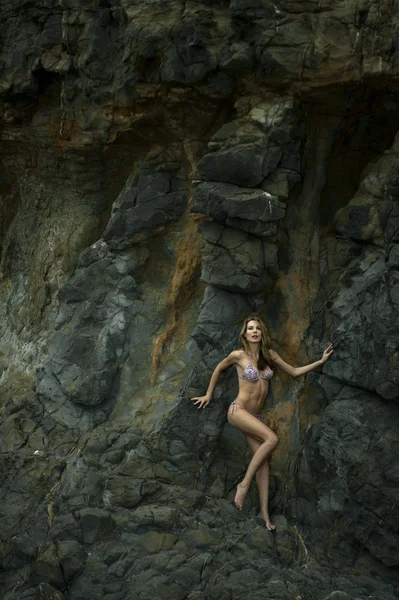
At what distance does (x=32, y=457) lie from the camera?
29.5ft

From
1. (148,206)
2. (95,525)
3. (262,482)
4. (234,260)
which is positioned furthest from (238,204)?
(95,525)

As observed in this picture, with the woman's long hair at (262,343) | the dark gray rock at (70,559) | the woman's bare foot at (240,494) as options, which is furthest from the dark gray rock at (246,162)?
the dark gray rock at (70,559)

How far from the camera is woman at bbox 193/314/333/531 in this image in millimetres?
7852

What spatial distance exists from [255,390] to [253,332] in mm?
663

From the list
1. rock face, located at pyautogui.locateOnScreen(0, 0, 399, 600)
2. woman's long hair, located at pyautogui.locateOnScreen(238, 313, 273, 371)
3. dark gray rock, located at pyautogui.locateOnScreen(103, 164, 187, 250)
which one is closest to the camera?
rock face, located at pyautogui.locateOnScreen(0, 0, 399, 600)

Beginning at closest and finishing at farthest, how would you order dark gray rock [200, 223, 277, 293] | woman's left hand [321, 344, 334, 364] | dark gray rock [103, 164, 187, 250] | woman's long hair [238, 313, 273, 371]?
1. woman's left hand [321, 344, 334, 364]
2. woman's long hair [238, 313, 273, 371]
3. dark gray rock [200, 223, 277, 293]
4. dark gray rock [103, 164, 187, 250]

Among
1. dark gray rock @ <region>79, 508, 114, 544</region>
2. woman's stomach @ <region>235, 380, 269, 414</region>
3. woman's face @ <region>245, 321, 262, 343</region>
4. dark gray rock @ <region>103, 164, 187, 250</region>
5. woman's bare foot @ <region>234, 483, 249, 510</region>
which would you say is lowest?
woman's bare foot @ <region>234, 483, 249, 510</region>

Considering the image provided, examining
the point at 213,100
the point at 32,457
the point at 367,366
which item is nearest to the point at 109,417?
the point at 32,457

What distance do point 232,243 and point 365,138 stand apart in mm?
2027

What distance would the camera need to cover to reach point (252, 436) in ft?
26.3

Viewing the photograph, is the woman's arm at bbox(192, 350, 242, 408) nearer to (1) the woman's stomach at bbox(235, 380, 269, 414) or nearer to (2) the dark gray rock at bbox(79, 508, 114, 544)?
(1) the woman's stomach at bbox(235, 380, 269, 414)

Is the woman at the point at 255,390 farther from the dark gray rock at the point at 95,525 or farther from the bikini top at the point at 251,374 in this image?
the dark gray rock at the point at 95,525

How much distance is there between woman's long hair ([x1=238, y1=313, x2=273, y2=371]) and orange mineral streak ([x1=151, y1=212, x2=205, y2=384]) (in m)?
1.16

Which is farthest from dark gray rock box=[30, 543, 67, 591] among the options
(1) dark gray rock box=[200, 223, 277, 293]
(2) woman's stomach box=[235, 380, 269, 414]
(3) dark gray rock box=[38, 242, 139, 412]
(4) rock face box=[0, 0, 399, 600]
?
(1) dark gray rock box=[200, 223, 277, 293]
